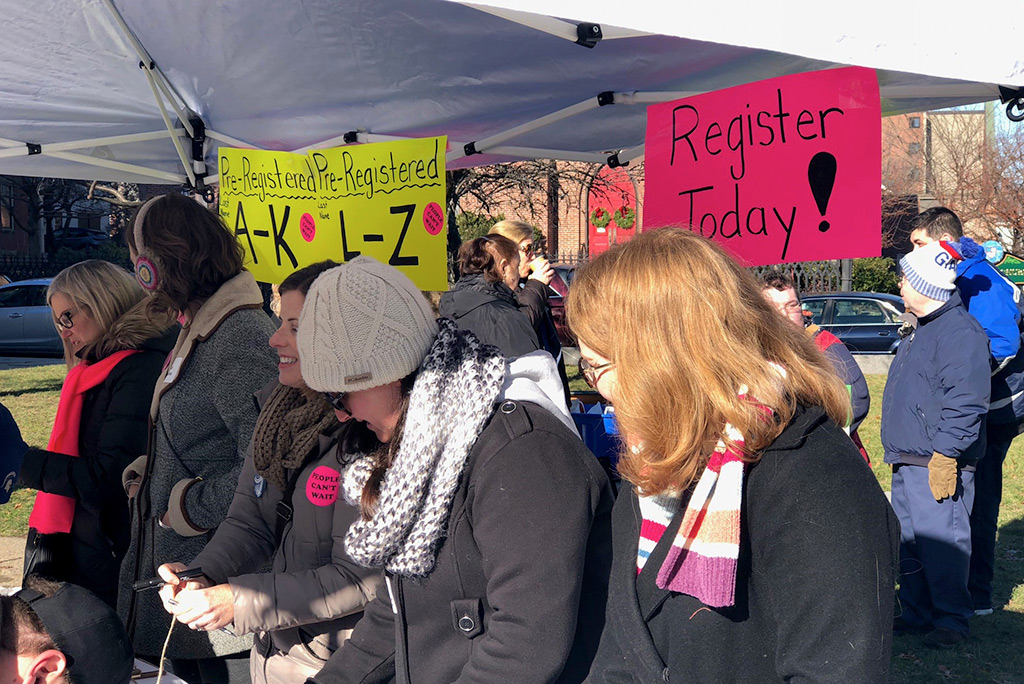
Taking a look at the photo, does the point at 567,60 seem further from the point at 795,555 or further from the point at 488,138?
the point at 795,555

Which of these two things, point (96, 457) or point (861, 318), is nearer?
point (96, 457)

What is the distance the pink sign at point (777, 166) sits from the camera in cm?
285

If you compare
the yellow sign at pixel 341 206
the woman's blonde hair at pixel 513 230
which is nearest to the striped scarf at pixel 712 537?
the yellow sign at pixel 341 206

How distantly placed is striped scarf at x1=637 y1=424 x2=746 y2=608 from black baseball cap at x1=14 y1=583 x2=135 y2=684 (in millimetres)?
924

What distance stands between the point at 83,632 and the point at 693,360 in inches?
43.2

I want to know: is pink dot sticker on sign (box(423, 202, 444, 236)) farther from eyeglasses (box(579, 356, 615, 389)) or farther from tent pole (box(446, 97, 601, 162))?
eyeglasses (box(579, 356, 615, 389))

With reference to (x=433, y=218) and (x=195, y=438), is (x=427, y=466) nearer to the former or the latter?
(x=195, y=438)

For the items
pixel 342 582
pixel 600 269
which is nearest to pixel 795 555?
pixel 600 269

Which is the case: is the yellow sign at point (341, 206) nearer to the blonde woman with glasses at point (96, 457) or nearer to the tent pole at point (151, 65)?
the tent pole at point (151, 65)

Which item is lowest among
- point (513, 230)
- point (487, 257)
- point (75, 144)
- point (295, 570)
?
point (295, 570)

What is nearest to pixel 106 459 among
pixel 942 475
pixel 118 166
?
pixel 118 166

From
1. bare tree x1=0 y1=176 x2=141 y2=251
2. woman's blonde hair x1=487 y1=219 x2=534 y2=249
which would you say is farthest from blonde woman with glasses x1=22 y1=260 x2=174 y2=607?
bare tree x1=0 y1=176 x2=141 y2=251

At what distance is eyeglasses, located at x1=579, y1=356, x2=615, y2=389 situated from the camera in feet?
5.41

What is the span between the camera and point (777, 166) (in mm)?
3096
